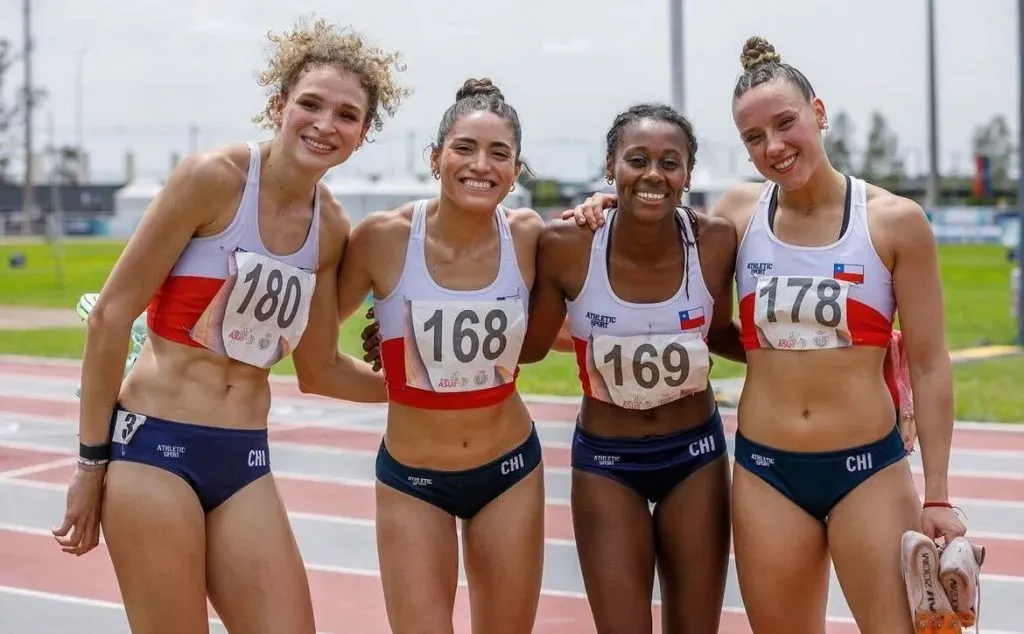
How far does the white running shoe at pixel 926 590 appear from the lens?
11.6 ft

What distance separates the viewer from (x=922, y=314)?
12.3 ft

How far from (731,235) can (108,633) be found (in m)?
3.43

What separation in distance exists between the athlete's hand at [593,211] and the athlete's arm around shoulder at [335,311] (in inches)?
27.1

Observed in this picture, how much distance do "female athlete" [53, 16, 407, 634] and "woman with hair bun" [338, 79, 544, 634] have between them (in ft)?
1.02

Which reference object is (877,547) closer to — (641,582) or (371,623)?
(641,582)

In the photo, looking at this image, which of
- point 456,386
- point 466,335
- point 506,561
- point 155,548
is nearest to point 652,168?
point 466,335

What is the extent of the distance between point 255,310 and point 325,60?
31.9 inches

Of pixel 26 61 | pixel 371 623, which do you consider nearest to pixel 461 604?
pixel 371 623

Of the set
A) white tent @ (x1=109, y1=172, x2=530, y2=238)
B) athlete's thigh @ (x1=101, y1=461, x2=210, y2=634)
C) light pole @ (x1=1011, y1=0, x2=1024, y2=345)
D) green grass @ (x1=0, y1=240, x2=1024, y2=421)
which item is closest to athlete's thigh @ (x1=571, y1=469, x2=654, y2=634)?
athlete's thigh @ (x1=101, y1=461, x2=210, y2=634)

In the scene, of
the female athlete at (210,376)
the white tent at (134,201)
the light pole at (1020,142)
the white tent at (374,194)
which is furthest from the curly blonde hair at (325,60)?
the white tent at (134,201)

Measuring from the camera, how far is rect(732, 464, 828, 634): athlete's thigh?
3.79 m

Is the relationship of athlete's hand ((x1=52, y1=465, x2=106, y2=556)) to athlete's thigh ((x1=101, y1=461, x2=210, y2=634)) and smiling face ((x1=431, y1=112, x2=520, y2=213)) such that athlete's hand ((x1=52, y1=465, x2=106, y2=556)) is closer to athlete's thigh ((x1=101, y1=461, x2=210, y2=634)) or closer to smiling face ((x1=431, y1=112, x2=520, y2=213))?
athlete's thigh ((x1=101, y1=461, x2=210, y2=634))

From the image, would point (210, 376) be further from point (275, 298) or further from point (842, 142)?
point (842, 142)

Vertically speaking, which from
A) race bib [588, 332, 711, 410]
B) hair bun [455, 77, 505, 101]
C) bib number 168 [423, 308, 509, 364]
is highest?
hair bun [455, 77, 505, 101]
